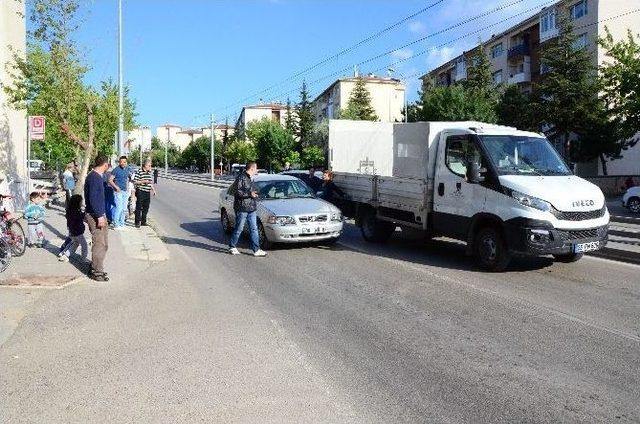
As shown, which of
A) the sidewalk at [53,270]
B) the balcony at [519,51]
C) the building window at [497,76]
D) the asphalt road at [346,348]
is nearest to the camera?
the asphalt road at [346,348]

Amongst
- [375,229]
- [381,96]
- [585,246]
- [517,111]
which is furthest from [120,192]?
[381,96]

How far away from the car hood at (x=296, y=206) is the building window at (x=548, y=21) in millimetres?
45573

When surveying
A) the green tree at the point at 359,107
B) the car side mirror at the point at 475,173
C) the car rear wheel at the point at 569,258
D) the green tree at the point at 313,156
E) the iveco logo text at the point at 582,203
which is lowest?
the car rear wheel at the point at 569,258

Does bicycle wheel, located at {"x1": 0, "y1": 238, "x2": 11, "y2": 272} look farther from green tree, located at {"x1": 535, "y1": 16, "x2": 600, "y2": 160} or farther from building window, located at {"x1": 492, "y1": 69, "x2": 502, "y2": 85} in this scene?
building window, located at {"x1": 492, "y1": 69, "x2": 502, "y2": 85}

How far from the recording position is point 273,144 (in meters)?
79.2

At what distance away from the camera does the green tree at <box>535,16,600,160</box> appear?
133 feet

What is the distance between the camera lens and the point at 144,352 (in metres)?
5.54

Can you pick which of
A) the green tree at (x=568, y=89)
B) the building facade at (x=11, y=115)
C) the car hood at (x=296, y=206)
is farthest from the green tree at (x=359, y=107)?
the car hood at (x=296, y=206)

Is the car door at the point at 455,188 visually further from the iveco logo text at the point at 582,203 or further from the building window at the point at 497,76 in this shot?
the building window at the point at 497,76

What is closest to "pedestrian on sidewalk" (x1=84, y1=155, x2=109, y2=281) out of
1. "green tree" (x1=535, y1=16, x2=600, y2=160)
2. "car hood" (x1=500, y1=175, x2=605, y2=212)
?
"car hood" (x1=500, y1=175, x2=605, y2=212)

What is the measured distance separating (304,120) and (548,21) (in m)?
36.9

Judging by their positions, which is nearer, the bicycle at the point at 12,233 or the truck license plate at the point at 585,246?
the truck license plate at the point at 585,246

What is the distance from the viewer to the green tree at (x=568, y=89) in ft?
133

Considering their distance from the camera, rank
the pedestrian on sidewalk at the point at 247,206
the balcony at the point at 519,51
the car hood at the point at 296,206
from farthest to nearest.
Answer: the balcony at the point at 519,51 → the car hood at the point at 296,206 → the pedestrian on sidewalk at the point at 247,206
